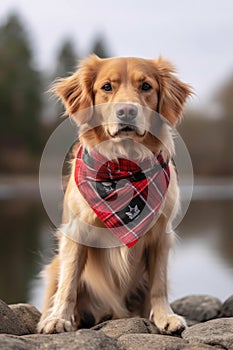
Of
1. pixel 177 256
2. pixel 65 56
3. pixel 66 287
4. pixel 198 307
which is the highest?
pixel 66 287

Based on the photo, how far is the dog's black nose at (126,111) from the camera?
4.22 metres

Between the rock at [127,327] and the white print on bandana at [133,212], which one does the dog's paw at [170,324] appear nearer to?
the rock at [127,327]

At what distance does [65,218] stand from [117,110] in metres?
0.97

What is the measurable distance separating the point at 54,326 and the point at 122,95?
5.13 ft

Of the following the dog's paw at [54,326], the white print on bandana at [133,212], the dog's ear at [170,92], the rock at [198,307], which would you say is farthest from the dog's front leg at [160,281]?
the rock at [198,307]

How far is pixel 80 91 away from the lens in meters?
4.79

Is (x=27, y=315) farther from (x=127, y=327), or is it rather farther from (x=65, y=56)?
(x=65, y=56)

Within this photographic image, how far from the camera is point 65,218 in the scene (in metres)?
4.78

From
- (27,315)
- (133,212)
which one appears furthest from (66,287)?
(133,212)

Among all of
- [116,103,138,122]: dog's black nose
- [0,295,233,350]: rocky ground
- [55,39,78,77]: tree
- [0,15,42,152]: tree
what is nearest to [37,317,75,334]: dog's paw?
[0,295,233,350]: rocky ground

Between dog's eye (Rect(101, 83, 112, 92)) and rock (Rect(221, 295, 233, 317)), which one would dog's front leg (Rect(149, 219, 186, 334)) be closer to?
rock (Rect(221, 295, 233, 317))

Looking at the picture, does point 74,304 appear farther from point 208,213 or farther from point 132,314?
point 208,213

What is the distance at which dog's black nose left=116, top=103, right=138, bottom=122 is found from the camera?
4223 millimetres

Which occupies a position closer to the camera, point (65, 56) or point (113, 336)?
point (113, 336)
